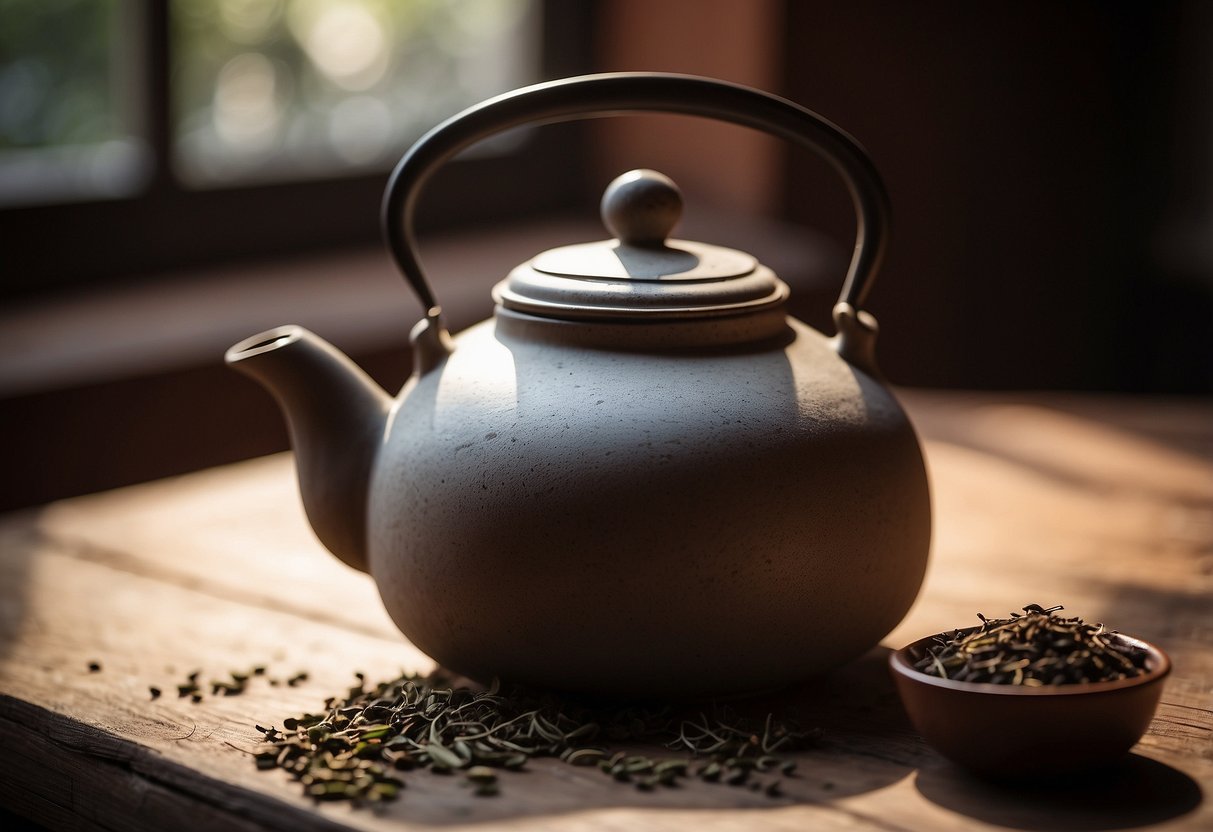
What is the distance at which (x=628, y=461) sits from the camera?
83 centimetres

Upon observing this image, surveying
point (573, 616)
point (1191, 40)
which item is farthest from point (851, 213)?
point (573, 616)

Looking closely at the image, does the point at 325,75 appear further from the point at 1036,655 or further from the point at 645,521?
the point at 1036,655

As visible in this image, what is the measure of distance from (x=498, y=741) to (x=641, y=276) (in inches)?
12.3

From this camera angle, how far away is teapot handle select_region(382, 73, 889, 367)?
0.92 m

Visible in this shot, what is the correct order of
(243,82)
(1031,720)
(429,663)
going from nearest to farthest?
(1031,720), (429,663), (243,82)

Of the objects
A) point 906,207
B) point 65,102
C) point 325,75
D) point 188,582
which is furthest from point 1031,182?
point 188,582

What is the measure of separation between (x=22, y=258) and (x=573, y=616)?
165 cm

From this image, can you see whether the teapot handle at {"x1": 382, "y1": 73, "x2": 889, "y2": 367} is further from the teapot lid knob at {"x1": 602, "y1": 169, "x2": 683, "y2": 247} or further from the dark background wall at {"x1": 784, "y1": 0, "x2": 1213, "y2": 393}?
the dark background wall at {"x1": 784, "y1": 0, "x2": 1213, "y2": 393}

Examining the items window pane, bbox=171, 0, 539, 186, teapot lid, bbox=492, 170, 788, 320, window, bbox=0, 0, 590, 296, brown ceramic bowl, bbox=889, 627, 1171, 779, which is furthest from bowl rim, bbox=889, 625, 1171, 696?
window pane, bbox=171, 0, 539, 186

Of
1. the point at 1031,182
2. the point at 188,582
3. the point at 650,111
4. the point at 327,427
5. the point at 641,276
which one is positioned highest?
the point at 650,111

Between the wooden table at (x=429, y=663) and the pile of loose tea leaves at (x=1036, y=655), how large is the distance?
7 centimetres

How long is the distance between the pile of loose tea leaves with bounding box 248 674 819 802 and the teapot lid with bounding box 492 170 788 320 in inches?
10.1

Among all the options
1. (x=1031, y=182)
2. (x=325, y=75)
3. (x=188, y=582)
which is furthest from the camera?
(x=1031, y=182)

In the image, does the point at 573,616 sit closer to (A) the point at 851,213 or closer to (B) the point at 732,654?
(B) the point at 732,654
